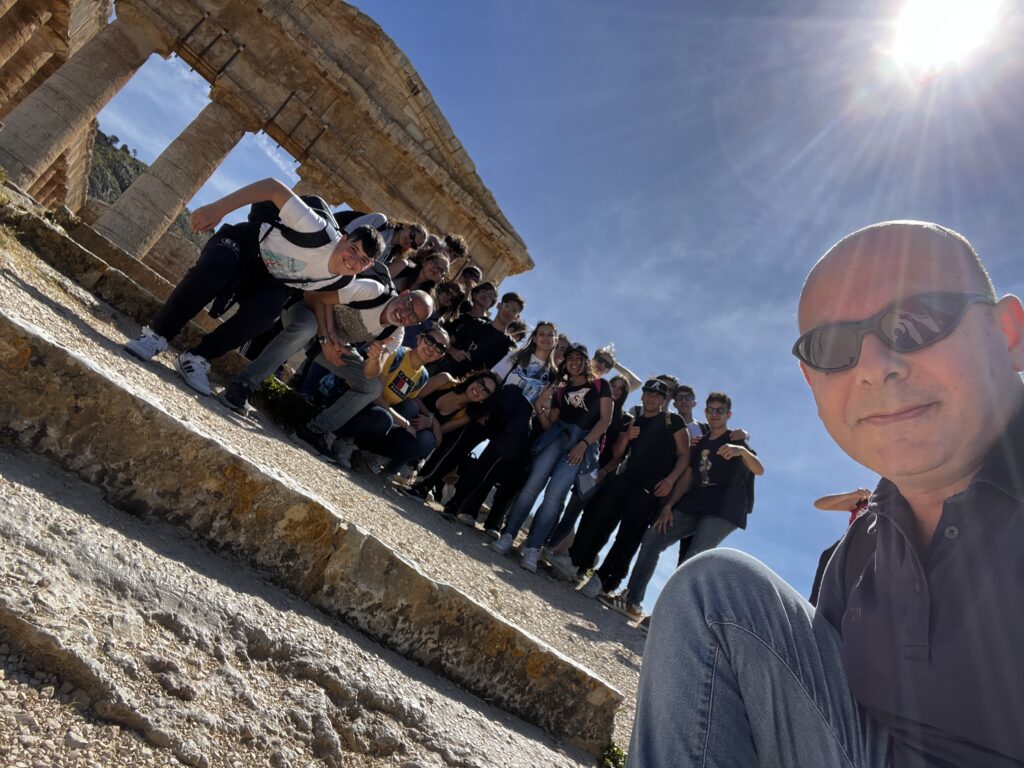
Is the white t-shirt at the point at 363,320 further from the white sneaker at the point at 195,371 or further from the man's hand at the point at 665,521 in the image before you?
the man's hand at the point at 665,521

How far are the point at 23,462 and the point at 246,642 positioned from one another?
2.77ft

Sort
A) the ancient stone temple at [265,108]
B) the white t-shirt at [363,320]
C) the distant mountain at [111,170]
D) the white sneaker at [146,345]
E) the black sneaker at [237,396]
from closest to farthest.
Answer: the white sneaker at [146,345] → the black sneaker at [237,396] → the white t-shirt at [363,320] → the ancient stone temple at [265,108] → the distant mountain at [111,170]

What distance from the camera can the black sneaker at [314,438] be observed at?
15.2 ft

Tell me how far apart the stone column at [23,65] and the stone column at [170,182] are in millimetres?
6392

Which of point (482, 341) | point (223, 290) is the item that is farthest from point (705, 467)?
point (223, 290)

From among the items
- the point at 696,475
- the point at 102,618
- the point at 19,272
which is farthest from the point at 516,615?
the point at 19,272

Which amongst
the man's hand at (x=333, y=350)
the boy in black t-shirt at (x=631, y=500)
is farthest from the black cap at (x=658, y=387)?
the man's hand at (x=333, y=350)

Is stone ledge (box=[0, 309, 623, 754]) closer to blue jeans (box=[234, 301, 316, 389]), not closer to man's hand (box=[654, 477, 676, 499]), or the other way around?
blue jeans (box=[234, 301, 316, 389])

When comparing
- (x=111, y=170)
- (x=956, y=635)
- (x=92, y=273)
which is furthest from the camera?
(x=111, y=170)

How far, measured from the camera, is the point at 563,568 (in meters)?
→ 5.36

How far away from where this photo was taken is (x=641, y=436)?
5738mm

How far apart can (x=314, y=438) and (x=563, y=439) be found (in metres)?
2.08

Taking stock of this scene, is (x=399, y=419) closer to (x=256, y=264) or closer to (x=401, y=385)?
(x=401, y=385)

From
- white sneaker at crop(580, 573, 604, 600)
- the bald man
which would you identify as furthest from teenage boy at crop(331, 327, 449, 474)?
the bald man
